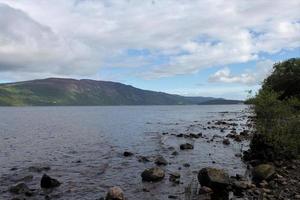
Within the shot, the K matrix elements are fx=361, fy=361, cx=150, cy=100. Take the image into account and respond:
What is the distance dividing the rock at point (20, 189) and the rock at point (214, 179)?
1413cm

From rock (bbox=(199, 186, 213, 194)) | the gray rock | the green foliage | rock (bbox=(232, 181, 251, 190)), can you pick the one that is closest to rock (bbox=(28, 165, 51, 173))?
the gray rock

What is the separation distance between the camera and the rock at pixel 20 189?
96.6ft

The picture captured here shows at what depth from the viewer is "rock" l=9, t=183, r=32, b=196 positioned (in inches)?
1159

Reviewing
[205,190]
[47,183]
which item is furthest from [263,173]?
[47,183]

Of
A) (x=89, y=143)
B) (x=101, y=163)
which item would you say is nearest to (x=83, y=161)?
(x=101, y=163)

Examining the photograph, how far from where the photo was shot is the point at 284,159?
123 ft

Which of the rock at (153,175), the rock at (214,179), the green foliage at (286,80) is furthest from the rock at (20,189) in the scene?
the green foliage at (286,80)

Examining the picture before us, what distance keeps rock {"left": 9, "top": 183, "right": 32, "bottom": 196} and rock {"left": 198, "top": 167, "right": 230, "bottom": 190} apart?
14131mm

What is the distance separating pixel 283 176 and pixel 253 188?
448cm

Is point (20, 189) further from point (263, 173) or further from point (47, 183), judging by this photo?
point (263, 173)

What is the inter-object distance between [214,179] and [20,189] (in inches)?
628

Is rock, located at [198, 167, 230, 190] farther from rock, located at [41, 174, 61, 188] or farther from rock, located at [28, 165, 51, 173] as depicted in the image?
rock, located at [28, 165, 51, 173]

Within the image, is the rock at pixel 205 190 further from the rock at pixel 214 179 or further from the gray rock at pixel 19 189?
the gray rock at pixel 19 189

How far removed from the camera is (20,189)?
29969 millimetres
